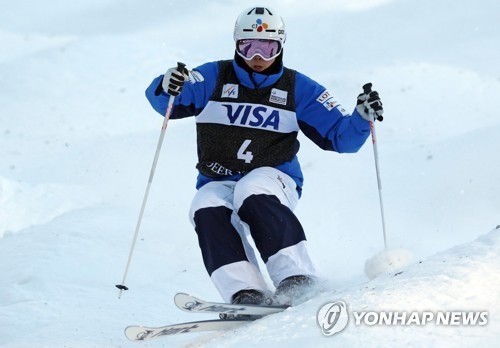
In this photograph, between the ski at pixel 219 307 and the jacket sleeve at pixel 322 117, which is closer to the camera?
the ski at pixel 219 307

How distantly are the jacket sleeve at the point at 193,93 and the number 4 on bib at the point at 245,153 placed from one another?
1.17 feet

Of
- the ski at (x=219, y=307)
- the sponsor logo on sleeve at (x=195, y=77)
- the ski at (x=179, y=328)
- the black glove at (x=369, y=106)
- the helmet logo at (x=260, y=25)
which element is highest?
the helmet logo at (x=260, y=25)

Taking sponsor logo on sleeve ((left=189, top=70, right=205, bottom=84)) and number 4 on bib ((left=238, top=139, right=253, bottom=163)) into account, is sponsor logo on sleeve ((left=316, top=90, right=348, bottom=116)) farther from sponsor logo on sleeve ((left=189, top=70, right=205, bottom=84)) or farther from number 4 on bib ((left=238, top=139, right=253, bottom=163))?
sponsor logo on sleeve ((left=189, top=70, right=205, bottom=84))

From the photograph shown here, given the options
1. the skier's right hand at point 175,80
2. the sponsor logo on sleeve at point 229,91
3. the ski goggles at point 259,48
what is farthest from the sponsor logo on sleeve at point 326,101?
the skier's right hand at point 175,80

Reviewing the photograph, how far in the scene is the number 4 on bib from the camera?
5373mm

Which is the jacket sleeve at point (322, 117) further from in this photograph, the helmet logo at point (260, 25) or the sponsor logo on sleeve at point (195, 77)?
the sponsor logo on sleeve at point (195, 77)

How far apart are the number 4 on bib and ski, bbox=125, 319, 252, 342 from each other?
1.10 metres

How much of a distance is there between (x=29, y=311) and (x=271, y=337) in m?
2.47

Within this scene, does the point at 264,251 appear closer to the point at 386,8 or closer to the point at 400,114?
the point at 400,114

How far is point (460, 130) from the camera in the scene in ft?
40.2

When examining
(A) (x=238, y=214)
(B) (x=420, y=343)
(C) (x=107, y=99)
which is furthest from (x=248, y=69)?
(C) (x=107, y=99)

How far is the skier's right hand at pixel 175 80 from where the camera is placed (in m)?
5.22
